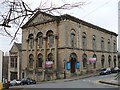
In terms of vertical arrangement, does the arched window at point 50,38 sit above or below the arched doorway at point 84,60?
above

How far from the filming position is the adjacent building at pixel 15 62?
63.4 m

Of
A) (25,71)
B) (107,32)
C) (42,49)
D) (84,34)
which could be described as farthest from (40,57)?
(107,32)

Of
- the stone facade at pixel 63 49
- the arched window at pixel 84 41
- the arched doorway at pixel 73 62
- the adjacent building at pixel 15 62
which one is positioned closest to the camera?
the stone facade at pixel 63 49

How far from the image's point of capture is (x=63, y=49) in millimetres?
50000

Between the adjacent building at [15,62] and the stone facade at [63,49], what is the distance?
8.50 ft

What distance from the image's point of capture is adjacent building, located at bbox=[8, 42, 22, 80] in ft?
208

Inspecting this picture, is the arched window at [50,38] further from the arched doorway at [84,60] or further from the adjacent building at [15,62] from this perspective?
the adjacent building at [15,62]

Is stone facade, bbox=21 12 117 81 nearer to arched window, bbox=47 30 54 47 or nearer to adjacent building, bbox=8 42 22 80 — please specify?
arched window, bbox=47 30 54 47

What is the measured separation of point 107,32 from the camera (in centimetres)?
6762

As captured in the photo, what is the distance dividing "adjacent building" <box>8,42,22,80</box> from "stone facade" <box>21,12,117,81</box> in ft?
8.50

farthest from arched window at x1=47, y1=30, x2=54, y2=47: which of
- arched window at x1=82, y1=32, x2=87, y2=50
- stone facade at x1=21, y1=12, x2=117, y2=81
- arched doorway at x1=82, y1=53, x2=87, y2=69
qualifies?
arched doorway at x1=82, y1=53, x2=87, y2=69

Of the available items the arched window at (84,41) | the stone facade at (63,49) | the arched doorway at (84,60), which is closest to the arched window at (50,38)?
the stone facade at (63,49)

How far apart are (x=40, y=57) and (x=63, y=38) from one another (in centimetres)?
859

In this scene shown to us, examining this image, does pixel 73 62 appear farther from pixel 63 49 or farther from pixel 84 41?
pixel 84 41
